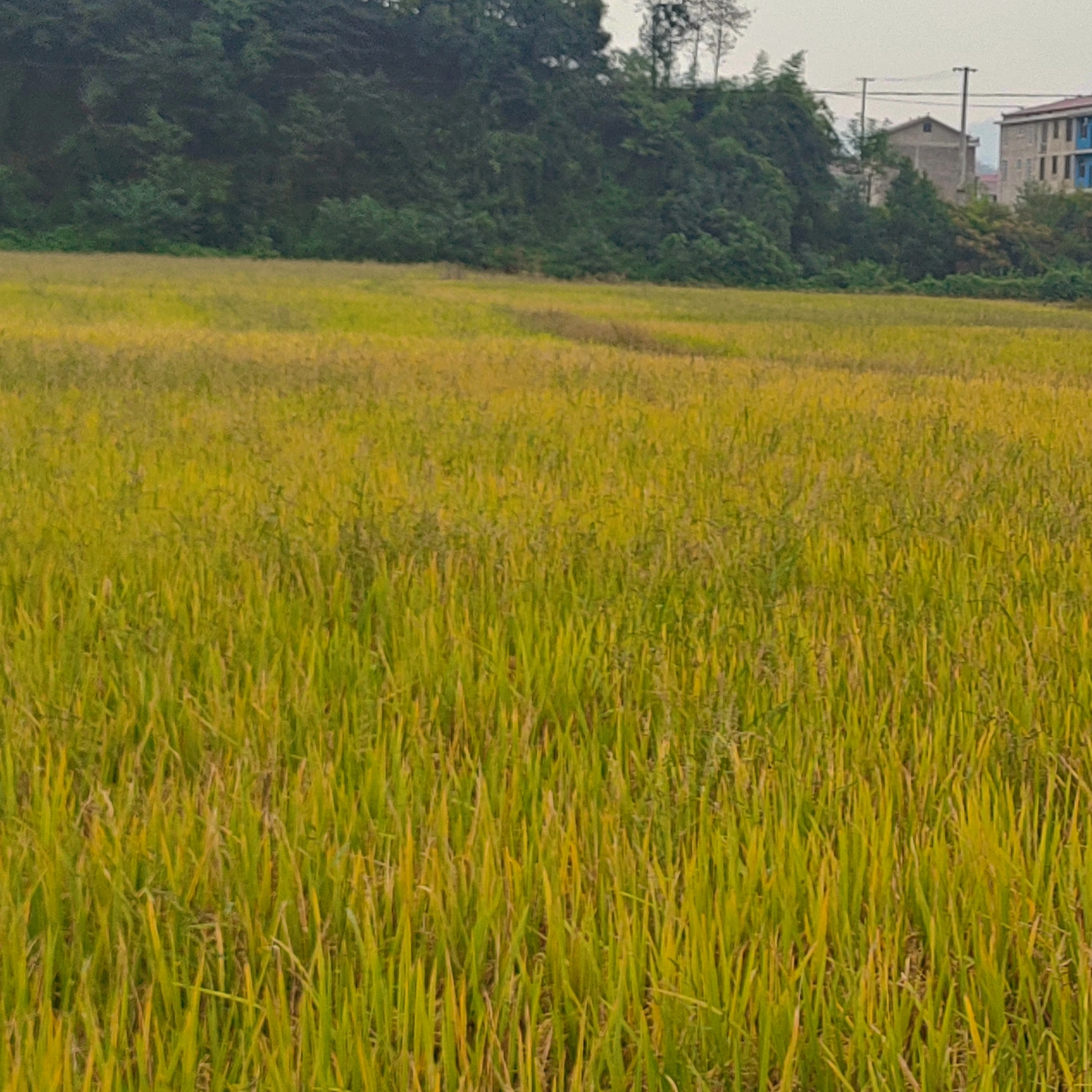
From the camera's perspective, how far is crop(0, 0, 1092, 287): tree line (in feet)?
132

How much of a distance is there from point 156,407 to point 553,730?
14.3 ft

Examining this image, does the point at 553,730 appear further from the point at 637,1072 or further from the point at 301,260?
the point at 301,260

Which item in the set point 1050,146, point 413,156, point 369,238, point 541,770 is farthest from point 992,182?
point 541,770

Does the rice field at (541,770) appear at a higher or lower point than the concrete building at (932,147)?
lower

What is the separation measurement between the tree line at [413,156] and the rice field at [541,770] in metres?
36.5

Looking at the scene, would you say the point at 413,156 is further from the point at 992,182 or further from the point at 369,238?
the point at 992,182

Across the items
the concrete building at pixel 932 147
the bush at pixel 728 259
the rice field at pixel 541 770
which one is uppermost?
the concrete building at pixel 932 147

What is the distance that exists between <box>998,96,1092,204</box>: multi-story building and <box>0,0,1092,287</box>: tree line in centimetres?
2051

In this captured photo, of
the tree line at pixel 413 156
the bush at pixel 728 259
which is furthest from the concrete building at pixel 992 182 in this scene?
the bush at pixel 728 259

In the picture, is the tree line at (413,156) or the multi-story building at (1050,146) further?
the multi-story building at (1050,146)

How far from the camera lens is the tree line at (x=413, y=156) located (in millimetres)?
40250

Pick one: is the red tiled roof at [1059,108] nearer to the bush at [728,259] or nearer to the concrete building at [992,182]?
the concrete building at [992,182]

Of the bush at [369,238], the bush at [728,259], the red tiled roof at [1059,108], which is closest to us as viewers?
the bush at [369,238]

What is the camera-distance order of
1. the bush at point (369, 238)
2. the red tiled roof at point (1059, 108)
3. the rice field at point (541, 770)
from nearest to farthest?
the rice field at point (541, 770) → the bush at point (369, 238) → the red tiled roof at point (1059, 108)
